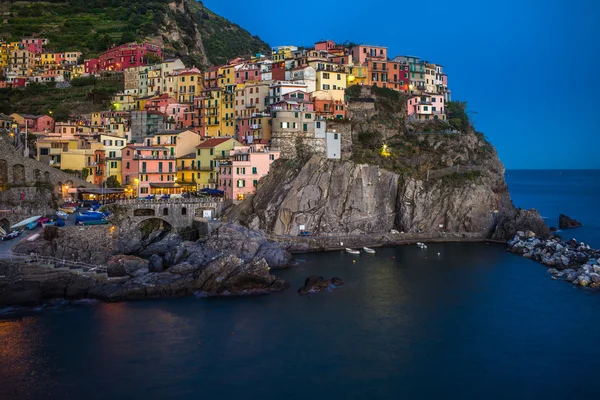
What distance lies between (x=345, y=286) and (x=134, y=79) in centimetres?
4869

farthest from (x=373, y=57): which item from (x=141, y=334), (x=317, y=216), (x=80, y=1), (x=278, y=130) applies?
(x=80, y=1)

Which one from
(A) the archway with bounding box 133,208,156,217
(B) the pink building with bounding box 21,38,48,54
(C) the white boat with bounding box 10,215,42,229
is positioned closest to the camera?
(C) the white boat with bounding box 10,215,42,229

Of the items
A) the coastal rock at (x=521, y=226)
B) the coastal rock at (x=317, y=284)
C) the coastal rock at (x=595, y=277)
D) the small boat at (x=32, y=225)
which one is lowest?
the coastal rock at (x=317, y=284)

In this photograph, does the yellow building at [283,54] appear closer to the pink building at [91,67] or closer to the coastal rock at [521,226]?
the pink building at [91,67]

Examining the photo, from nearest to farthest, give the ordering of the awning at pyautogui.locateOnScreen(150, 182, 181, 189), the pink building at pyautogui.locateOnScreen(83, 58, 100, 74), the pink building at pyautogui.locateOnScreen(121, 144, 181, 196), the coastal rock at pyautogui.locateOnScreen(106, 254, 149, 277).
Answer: the coastal rock at pyautogui.locateOnScreen(106, 254, 149, 277)
the awning at pyautogui.locateOnScreen(150, 182, 181, 189)
the pink building at pyautogui.locateOnScreen(121, 144, 181, 196)
the pink building at pyautogui.locateOnScreen(83, 58, 100, 74)

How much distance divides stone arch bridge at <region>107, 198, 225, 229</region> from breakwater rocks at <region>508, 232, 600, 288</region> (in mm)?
24915

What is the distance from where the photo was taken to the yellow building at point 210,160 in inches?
2058

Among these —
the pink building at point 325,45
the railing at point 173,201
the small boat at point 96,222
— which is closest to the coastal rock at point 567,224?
the pink building at point 325,45

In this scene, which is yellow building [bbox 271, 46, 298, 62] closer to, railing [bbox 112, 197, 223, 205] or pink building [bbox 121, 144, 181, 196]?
pink building [bbox 121, 144, 181, 196]

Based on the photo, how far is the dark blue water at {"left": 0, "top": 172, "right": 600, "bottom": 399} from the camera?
22672mm

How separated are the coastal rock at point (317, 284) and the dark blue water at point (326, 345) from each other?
653mm

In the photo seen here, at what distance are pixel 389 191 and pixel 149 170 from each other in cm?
2131

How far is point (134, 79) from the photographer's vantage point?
2874 inches

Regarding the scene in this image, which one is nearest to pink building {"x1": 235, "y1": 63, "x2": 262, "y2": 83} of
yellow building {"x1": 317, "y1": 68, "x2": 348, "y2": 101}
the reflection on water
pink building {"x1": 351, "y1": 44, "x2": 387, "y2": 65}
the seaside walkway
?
yellow building {"x1": 317, "y1": 68, "x2": 348, "y2": 101}
